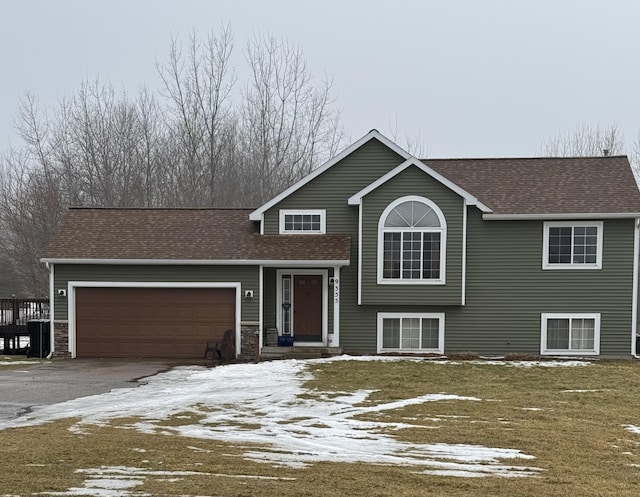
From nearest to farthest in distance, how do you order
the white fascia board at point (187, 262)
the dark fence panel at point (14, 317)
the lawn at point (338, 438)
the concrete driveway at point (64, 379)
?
the lawn at point (338, 438) < the concrete driveway at point (64, 379) < the white fascia board at point (187, 262) < the dark fence panel at point (14, 317)

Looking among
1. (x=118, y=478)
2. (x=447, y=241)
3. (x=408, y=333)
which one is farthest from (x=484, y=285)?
(x=118, y=478)

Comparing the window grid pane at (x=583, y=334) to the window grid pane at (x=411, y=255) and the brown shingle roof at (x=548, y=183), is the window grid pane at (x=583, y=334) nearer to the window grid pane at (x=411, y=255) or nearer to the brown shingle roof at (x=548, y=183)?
the brown shingle roof at (x=548, y=183)

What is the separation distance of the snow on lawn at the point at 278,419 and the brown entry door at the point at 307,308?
13.1ft

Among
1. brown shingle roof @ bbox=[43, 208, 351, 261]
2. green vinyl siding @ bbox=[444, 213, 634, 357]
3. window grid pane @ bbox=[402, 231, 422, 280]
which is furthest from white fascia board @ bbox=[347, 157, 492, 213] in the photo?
brown shingle roof @ bbox=[43, 208, 351, 261]

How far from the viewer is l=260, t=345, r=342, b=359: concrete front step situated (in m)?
18.2

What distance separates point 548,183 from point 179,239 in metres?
11.6

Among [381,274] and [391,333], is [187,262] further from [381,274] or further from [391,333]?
[391,333]

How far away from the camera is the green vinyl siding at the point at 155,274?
1892cm

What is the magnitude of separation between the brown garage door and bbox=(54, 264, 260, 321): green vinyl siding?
1.20 ft

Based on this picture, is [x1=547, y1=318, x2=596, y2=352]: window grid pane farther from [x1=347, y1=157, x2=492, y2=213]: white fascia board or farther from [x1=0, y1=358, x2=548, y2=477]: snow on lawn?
[x1=0, y1=358, x2=548, y2=477]: snow on lawn

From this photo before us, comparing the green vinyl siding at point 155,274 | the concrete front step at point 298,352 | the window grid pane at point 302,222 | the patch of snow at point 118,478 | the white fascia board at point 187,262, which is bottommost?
the concrete front step at point 298,352

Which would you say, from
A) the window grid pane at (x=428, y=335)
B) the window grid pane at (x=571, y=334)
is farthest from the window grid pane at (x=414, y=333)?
the window grid pane at (x=571, y=334)

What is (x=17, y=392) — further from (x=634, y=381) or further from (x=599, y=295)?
(x=599, y=295)

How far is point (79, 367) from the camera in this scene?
1688cm
